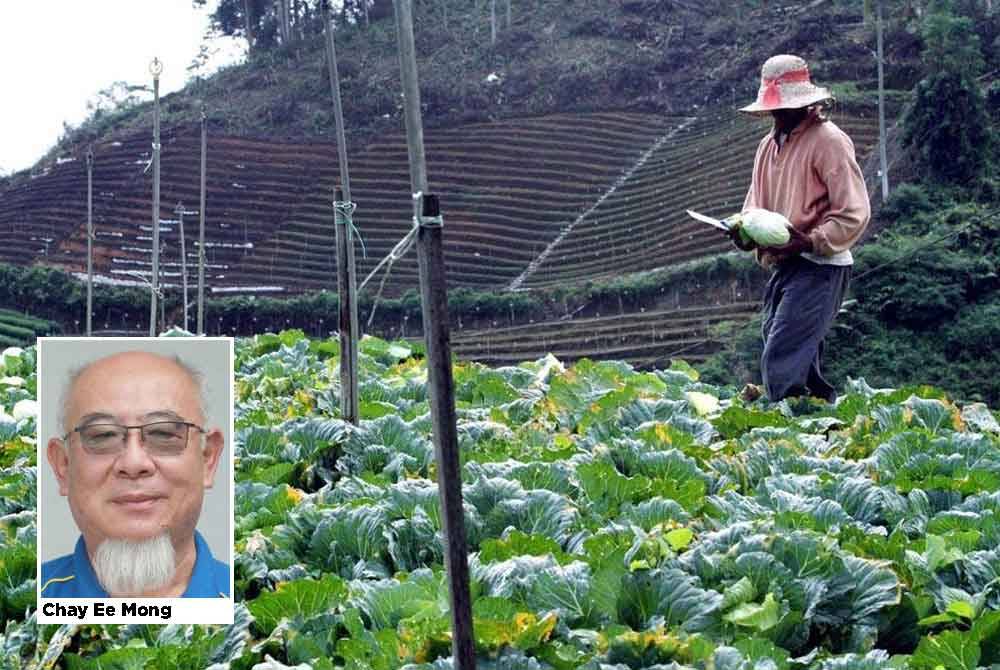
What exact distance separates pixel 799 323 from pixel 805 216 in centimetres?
29

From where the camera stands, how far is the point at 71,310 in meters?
34.2

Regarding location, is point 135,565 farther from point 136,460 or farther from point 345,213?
point 345,213

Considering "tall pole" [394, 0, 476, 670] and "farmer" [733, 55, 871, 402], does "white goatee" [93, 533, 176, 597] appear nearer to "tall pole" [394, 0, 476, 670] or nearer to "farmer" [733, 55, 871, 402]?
"tall pole" [394, 0, 476, 670]

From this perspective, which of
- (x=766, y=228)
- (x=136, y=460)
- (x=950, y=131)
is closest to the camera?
(x=136, y=460)

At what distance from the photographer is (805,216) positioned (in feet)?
13.7

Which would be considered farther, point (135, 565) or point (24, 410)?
point (24, 410)

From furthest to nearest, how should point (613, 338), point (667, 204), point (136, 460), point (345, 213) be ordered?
point (667, 204), point (613, 338), point (345, 213), point (136, 460)

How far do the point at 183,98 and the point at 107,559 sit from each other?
4934cm

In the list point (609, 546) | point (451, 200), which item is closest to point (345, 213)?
point (609, 546)

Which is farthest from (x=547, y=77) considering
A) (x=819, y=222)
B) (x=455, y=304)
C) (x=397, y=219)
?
(x=819, y=222)

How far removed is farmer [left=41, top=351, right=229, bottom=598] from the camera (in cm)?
192

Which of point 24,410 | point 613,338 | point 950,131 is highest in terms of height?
point 950,131

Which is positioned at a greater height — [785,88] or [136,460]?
[785,88]

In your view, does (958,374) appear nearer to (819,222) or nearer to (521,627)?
(819,222)
